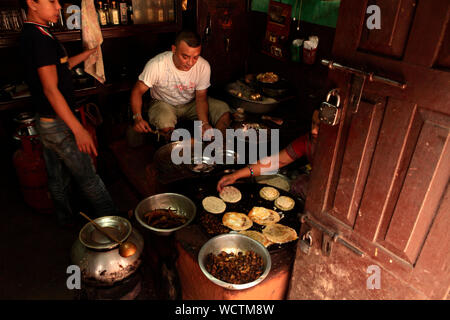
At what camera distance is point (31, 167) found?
12.2ft

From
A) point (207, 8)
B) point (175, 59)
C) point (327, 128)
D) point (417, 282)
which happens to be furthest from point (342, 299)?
point (207, 8)

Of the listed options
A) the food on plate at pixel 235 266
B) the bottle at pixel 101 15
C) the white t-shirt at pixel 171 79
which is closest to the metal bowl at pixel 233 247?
the food on plate at pixel 235 266

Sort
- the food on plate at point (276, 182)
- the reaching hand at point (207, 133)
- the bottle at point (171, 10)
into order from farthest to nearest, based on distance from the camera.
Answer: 1. the bottle at point (171, 10)
2. the reaching hand at point (207, 133)
3. the food on plate at point (276, 182)

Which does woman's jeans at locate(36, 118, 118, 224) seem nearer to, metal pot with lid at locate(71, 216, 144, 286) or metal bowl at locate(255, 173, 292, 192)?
metal pot with lid at locate(71, 216, 144, 286)

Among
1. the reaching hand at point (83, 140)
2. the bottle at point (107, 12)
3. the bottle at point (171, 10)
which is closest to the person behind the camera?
the reaching hand at point (83, 140)

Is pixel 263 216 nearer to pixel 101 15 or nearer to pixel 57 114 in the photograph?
pixel 57 114

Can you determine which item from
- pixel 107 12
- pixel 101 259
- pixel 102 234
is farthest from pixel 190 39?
pixel 101 259

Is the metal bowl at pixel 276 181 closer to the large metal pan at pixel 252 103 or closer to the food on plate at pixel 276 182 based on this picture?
the food on plate at pixel 276 182

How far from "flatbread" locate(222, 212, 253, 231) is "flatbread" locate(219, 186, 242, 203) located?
0.19 m

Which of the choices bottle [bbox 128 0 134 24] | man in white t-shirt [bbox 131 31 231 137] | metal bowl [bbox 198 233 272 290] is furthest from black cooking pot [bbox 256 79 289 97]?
metal bowl [bbox 198 233 272 290]

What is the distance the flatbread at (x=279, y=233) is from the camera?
2486 millimetres

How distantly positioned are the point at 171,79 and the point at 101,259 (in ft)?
8.65

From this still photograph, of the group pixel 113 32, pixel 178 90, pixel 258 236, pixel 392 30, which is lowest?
pixel 258 236

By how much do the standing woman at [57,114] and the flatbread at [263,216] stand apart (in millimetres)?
1707
